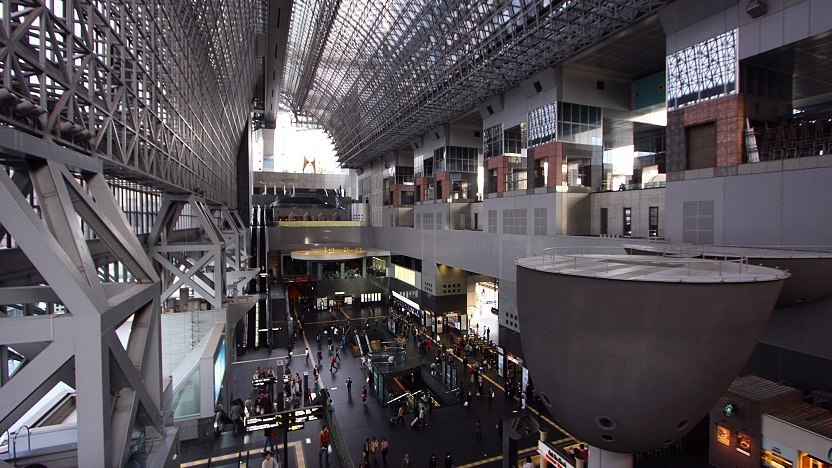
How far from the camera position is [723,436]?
15.7 metres

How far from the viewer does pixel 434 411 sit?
2283cm

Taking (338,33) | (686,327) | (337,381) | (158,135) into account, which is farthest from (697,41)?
(338,33)

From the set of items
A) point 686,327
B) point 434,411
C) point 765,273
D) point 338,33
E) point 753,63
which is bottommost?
point 434,411

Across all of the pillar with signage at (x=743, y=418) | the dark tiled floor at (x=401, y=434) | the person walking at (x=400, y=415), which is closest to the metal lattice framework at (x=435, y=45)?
the pillar with signage at (x=743, y=418)

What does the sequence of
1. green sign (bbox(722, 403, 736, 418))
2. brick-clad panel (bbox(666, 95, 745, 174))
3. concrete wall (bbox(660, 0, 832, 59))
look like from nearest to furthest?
concrete wall (bbox(660, 0, 832, 59)) < green sign (bbox(722, 403, 736, 418)) < brick-clad panel (bbox(666, 95, 745, 174))

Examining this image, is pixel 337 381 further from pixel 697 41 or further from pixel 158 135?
pixel 697 41

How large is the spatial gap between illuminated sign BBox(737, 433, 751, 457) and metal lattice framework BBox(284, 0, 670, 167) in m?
16.6

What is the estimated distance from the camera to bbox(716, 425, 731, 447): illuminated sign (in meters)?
15.5

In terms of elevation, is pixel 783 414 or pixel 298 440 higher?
pixel 783 414

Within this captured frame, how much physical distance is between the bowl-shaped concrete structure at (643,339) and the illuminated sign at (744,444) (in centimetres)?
616

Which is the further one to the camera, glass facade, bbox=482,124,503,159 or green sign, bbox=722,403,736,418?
glass facade, bbox=482,124,503,159

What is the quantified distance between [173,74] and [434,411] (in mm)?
19663

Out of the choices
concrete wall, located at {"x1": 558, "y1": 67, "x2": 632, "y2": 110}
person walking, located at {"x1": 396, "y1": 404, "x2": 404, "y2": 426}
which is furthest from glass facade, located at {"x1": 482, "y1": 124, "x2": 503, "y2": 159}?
person walking, located at {"x1": 396, "y1": 404, "x2": 404, "y2": 426}

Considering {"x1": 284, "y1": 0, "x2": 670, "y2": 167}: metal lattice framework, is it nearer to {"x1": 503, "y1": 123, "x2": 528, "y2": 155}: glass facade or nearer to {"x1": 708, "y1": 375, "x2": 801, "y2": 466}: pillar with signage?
{"x1": 503, "y1": 123, "x2": 528, "y2": 155}: glass facade
